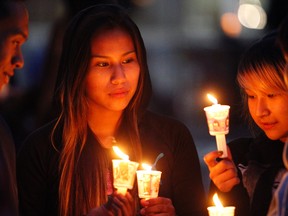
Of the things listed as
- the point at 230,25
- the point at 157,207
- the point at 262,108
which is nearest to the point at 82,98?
the point at 157,207

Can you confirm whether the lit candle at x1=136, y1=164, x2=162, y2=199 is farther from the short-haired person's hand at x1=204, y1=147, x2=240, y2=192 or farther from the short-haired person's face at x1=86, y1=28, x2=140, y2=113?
the short-haired person's face at x1=86, y1=28, x2=140, y2=113

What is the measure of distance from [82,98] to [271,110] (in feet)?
4.76

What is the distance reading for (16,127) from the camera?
13.4 metres

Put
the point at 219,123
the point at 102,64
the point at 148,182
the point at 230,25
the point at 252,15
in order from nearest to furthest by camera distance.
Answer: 1. the point at 148,182
2. the point at 219,123
3. the point at 102,64
4. the point at 230,25
5. the point at 252,15

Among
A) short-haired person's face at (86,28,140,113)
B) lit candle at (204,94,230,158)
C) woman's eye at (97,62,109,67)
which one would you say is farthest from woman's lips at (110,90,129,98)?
lit candle at (204,94,230,158)

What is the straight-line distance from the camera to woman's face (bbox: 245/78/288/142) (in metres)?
5.36

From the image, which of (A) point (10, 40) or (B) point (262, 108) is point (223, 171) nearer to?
(B) point (262, 108)

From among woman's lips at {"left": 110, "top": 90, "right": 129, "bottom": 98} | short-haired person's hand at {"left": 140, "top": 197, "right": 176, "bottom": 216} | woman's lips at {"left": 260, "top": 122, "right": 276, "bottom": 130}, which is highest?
woman's lips at {"left": 110, "top": 90, "right": 129, "bottom": 98}

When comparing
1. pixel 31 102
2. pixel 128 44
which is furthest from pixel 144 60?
pixel 31 102

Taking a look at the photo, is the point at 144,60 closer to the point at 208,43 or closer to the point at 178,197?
the point at 178,197

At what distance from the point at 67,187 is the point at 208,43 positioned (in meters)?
19.9

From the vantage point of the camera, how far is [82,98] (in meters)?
5.94

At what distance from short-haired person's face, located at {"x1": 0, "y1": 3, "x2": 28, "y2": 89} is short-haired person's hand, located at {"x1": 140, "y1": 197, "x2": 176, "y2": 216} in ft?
4.23

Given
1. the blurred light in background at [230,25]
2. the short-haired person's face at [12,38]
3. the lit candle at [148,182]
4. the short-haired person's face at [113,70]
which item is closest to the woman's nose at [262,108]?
the lit candle at [148,182]
